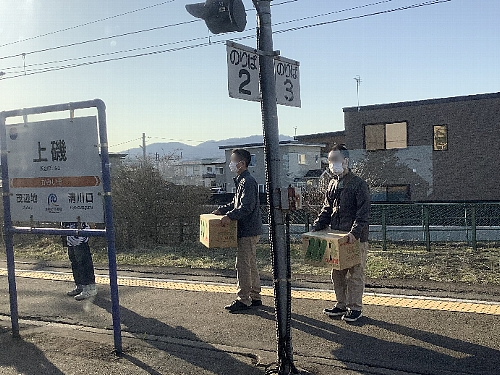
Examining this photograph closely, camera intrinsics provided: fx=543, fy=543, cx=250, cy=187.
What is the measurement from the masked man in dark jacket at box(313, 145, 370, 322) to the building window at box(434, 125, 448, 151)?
27.4 metres

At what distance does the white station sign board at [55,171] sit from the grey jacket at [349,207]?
2486 millimetres

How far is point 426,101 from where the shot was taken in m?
31.1

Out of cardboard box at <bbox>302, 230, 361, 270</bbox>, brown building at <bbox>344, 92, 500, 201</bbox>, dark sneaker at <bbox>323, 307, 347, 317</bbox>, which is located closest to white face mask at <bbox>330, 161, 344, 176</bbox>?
cardboard box at <bbox>302, 230, 361, 270</bbox>

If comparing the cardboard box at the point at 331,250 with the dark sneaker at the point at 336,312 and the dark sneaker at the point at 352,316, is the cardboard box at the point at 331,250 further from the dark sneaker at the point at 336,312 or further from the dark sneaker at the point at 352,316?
the dark sneaker at the point at 336,312

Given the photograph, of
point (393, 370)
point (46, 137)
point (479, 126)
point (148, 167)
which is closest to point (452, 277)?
point (393, 370)

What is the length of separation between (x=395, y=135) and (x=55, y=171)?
2904 cm

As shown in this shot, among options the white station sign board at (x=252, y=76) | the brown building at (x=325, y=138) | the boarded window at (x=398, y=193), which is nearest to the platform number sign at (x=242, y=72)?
the white station sign board at (x=252, y=76)

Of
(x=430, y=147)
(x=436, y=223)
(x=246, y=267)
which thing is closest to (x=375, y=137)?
(x=430, y=147)

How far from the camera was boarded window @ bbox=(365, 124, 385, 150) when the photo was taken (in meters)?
32.6

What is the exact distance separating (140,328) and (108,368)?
122 cm

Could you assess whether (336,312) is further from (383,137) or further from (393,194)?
(383,137)

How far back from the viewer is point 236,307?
6426 millimetres

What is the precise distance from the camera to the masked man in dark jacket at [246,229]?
20.8 ft

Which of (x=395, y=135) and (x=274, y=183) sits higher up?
(x=395, y=135)
